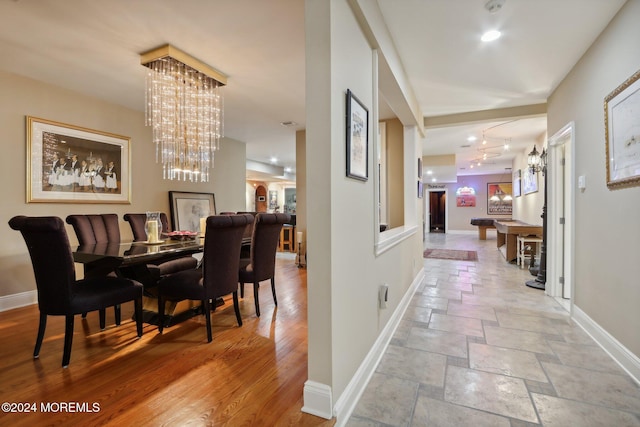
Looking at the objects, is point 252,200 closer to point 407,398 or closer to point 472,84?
point 472,84

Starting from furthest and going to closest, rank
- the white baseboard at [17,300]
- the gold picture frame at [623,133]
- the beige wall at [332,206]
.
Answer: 1. the white baseboard at [17,300]
2. the gold picture frame at [623,133]
3. the beige wall at [332,206]

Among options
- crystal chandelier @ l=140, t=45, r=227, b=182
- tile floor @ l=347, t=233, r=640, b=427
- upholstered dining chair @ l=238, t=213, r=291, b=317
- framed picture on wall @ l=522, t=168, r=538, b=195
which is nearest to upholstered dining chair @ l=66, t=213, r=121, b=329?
crystal chandelier @ l=140, t=45, r=227, b=182

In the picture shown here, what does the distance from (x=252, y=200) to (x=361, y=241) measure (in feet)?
37.8

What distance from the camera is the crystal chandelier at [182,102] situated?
2.90 meters

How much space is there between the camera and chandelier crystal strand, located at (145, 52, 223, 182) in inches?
121

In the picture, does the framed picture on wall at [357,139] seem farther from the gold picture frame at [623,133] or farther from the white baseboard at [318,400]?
the gold picture frame at [623,133]

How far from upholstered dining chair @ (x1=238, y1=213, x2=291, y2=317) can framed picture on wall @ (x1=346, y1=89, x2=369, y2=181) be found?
4.34 ft

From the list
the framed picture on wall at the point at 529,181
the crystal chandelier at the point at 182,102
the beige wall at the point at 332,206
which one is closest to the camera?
the beige wall at the point at 332,206

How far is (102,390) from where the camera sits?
177 cm

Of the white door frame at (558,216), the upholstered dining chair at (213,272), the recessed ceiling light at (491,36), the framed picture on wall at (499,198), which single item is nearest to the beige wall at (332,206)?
the upholstered dining chair at (213,272)

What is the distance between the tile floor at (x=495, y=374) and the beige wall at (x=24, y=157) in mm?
4022

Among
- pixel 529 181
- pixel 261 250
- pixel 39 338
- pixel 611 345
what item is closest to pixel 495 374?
pixel 611 345

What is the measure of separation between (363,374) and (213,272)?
1.40 m

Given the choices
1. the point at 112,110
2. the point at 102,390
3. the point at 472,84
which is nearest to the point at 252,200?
the point at 112,110
